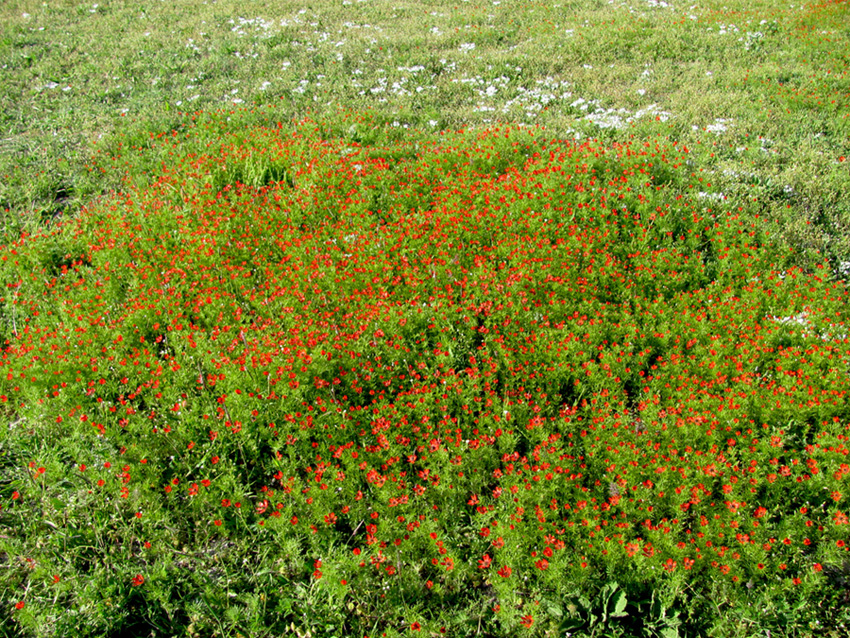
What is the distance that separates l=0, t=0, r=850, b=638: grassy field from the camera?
4.43 m

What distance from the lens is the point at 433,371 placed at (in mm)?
6191

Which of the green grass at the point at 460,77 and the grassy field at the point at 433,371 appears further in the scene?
the green grass at the point at 460,77

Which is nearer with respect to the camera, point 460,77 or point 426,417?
point 426,417

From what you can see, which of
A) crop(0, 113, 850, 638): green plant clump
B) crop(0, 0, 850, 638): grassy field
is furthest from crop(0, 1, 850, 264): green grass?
crop(0, 113, 850, 638): green plant clump

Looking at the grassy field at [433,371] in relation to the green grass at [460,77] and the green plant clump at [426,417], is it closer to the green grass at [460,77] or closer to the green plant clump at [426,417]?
the green plant clump at [426,417]

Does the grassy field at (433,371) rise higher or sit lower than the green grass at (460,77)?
lower

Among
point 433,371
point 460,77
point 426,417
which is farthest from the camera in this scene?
point 460,77

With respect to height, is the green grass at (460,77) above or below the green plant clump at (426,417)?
above

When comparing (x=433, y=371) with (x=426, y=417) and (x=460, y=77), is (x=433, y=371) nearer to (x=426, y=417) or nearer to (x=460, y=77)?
(x=426, y=417)

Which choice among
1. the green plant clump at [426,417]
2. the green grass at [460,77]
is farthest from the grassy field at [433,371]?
the green grass at [460,77]

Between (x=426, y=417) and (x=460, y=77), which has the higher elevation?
(x=460, y=77)

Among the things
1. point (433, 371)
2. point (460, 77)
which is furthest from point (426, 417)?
point (460, 77)

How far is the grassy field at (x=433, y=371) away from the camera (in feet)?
14.5

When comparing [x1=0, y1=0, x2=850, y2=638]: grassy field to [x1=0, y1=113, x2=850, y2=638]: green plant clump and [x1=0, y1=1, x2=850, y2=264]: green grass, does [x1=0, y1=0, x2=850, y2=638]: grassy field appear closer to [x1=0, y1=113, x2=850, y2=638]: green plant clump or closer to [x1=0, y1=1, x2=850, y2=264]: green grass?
[x1=0, y1=113, x2=850, y2=638]: green plant clump
